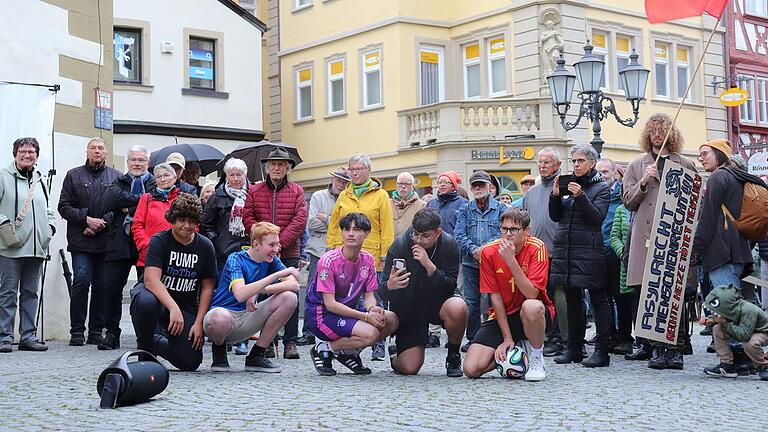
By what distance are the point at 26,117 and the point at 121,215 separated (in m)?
1.70

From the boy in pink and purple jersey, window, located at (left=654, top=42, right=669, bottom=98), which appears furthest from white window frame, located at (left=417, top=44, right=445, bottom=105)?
the boy in pink and purple jersey

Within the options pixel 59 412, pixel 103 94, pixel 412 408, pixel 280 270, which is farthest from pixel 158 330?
pixel 103 94

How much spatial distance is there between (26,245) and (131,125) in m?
18.6

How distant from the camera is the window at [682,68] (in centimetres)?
3530

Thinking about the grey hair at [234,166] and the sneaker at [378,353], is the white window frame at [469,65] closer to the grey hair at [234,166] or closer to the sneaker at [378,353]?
the grey hair at [234,166]

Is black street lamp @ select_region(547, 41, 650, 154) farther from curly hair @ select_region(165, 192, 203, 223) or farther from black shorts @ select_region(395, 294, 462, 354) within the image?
curly hair @ select_region(165, 192, 203, 223)

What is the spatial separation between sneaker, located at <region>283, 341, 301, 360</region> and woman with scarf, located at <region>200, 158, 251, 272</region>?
1264 millimetres

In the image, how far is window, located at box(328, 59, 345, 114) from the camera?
118 ft

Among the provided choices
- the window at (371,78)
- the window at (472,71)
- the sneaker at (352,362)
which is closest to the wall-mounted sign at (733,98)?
the window at (472,71)

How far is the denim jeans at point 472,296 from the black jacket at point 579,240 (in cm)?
203

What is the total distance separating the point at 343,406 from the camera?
7555 millimetres

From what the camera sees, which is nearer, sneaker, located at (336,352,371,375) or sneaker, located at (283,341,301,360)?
sneaker, located at (336,352,371,375)

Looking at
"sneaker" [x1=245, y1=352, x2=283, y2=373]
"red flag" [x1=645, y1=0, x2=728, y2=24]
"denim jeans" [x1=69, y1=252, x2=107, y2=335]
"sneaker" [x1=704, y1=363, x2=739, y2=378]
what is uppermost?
"red flag" [x1=645, y1=0, x2=728, y2=24]

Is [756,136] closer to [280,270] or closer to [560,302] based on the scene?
[560,302]
